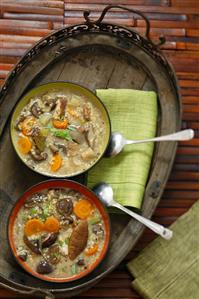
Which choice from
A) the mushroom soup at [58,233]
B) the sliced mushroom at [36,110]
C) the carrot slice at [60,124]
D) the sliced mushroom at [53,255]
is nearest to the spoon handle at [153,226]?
the mushroom soup at [58,233]

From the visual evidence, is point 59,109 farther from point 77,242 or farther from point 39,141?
point 77,242

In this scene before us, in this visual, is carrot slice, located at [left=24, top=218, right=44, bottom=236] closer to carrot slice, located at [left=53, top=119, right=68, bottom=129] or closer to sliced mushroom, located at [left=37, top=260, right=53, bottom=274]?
sliced mushroom, located at [left=37, top=260, right=53, bottom=274]

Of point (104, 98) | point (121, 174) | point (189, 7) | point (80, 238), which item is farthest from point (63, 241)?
point (189, 7)

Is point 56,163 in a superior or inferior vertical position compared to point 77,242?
superior

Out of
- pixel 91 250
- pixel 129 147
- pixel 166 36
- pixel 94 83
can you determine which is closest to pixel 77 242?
pixel 91 250

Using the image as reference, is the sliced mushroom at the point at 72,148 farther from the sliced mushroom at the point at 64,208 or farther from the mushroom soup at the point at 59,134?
the sliced mushroom at the point at 64,208
